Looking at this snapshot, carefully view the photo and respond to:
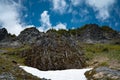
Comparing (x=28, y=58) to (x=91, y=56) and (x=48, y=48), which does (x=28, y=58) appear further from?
(x=91, y=56)

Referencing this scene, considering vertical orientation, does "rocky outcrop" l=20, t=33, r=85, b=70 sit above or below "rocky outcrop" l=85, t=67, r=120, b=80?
above

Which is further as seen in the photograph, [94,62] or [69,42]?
[69,42]

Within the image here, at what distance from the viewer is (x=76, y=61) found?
303 feet

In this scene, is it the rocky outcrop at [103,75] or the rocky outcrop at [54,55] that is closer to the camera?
the rocky outcrop at [103,75]

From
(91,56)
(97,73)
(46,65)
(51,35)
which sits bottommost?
(97,73)

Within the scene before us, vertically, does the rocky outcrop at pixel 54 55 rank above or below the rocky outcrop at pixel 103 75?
above

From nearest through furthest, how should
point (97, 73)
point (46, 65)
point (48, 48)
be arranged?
point (97, 73)
point (46, 65)
point (48, 48)

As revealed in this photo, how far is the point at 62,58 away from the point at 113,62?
1913cm

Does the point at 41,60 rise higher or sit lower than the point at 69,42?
lower

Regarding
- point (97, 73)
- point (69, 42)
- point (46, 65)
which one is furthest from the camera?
point (69, 42)

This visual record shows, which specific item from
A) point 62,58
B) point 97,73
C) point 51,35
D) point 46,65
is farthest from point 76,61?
point 97,73

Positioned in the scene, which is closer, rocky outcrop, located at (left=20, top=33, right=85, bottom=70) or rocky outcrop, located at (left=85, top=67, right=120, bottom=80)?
rocky outcrop, located at (left=85, top=67, right=120, bottom=80)

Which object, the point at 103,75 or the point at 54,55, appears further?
the point at 54,55

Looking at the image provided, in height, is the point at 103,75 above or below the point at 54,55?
below
